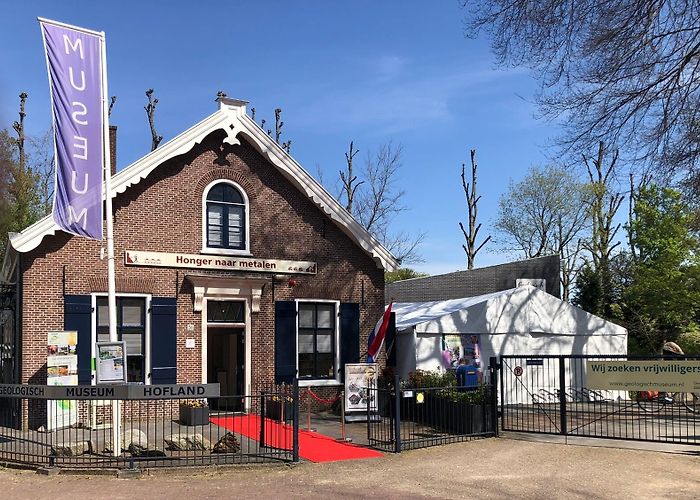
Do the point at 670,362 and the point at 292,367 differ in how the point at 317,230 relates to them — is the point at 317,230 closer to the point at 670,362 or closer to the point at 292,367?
the point at 292,367

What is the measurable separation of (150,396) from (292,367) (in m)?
7.61

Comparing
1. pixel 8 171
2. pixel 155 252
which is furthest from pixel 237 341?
pixel 8 171

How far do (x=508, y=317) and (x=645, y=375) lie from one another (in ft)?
26.7

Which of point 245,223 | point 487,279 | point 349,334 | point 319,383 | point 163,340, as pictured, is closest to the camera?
point 163,340

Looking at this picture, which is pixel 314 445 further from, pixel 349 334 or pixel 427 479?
Answer: pixel 349 334

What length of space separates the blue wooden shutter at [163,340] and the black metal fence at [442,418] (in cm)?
474

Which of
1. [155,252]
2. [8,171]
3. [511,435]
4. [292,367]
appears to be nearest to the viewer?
[511,435]

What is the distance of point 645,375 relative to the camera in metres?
13.3

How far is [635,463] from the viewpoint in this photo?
11664 mm

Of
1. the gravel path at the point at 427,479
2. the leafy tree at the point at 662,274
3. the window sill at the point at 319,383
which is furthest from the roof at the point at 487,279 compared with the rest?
the gravel path at the point at 427,479

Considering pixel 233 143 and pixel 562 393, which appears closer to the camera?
pixel 562 393

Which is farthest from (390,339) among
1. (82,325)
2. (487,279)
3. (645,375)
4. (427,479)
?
(487,279)

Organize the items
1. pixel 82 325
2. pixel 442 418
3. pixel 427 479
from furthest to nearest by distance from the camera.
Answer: pixel 82 325, pixel 442 418, pixel 427 479

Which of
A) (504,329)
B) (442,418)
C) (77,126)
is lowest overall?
(442,418)
